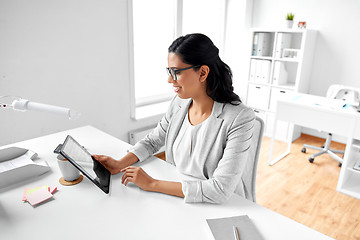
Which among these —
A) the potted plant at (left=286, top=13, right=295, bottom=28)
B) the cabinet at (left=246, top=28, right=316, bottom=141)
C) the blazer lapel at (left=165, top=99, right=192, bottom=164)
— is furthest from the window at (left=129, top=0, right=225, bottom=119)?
the blazer lapel at (left=165, top=99, right=192, bottom=164)

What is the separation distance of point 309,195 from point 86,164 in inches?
83.1

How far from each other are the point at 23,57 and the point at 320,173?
3012mm

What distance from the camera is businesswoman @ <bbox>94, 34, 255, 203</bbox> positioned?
1.11 metres

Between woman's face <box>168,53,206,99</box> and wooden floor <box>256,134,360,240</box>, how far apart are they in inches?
59.0

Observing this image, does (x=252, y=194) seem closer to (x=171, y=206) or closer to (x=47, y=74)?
(x=171, y=206)

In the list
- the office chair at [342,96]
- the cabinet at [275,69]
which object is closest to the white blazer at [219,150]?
the office chair at [342,96]

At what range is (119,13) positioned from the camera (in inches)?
100

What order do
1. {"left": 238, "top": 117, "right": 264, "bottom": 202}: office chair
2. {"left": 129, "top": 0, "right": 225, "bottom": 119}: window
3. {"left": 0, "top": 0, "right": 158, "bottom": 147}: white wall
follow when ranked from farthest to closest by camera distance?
{"left": 129, "top": 0, "right": 225, "bottom": 119}: window, {"left": 0, "top": 0, "right": 158, "bottom": 147}: white wall, {"left": 238, "top": 117, "right": 264, "bottom": 202}: office chair

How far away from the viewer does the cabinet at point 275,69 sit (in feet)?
11.5

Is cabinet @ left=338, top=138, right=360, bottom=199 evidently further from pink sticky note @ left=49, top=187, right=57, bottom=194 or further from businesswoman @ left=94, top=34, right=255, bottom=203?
pink sticky note @ left=49, top=187, right=57, bottom=194

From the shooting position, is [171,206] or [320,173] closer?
[171,206]

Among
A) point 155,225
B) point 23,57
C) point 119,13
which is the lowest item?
point 155,225

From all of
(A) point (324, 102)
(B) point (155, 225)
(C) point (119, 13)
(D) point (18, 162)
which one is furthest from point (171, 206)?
(A) point (324, 102)

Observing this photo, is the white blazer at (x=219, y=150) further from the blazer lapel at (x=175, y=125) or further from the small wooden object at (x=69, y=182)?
the small wooden object at (x=69, y=182)
